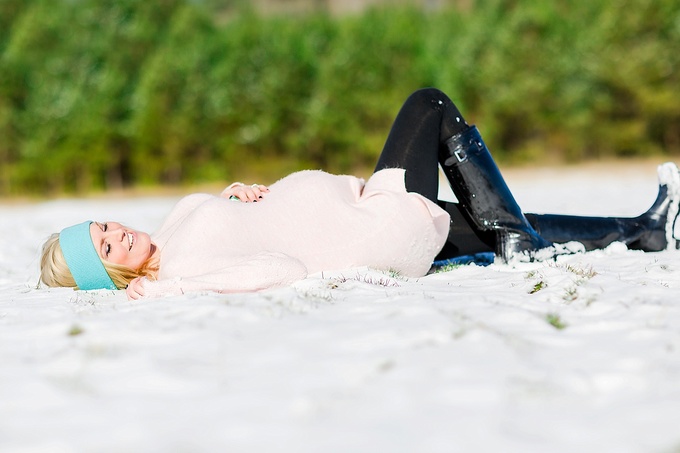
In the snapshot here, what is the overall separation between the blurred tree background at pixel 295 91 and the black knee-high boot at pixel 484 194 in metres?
19.9

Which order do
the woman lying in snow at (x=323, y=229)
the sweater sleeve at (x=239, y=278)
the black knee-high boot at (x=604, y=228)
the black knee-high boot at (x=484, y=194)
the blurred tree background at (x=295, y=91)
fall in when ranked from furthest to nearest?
the blurred tree background at (x=295, y=91)
the black knee-high boot at (x=604, y=228)
the black knee-high boot at (x=484, y=194)
the woman lying in snow at (x=323, y=229)
the sweater sleeve at (x=239, y=278)

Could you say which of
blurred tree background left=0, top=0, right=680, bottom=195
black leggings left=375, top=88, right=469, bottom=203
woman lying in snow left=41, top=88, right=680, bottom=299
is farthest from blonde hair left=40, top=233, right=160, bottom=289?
blurred tree background left=0, top=0, right=680, bottom=195

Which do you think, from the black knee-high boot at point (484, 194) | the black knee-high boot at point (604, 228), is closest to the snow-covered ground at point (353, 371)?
the black knee-high boot at point (484, 194)

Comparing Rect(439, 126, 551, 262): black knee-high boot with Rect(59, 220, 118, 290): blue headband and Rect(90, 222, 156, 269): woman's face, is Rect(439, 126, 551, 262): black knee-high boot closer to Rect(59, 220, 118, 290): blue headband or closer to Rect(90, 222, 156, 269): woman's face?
Rect(90, 222, 156, 269): woman's face

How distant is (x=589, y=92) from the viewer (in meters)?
24.2

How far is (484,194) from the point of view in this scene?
4.11 metres

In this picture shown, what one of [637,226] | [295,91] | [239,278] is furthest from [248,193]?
[295,91]

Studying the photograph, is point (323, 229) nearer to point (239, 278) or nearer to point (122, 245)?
point (239, 278)

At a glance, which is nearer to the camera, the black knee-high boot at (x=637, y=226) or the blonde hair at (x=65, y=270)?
the blonde hair at (x=65, y=270)

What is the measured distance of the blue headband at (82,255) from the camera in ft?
12.4

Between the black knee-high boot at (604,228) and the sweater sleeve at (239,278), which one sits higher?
the black knee-high boot at (604,228)

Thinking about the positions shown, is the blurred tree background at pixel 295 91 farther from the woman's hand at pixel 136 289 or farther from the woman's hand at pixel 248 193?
the woman's hand at pixel 136 289

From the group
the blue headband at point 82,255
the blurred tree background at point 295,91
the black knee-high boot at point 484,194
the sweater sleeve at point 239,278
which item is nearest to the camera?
the sweater sleeve at point 239,278

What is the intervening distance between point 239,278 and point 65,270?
1.13 metres
